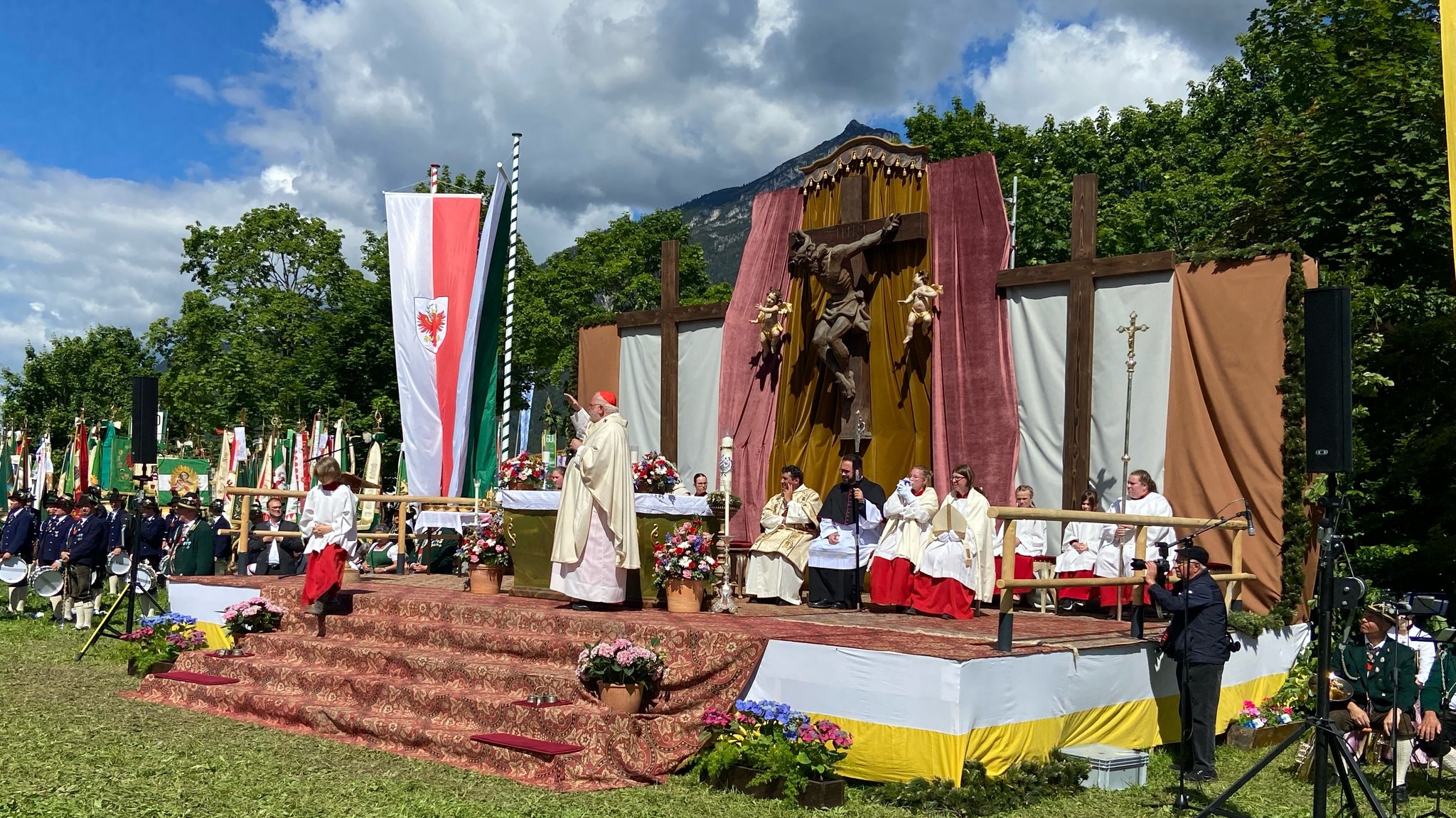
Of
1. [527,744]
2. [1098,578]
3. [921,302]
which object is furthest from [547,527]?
[1098,578]

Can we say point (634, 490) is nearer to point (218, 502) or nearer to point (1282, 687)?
point (1282, 687)

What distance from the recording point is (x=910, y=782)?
7.50m

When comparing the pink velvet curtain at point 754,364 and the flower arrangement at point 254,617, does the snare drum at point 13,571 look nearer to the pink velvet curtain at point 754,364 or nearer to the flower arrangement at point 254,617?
the flower arrangement at point 254,617

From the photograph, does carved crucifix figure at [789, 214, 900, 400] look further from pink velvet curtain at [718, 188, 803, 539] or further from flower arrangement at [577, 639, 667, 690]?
flower arrangement at [577, 639, 667, 690]

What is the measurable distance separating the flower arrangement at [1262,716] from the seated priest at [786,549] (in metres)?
4.19

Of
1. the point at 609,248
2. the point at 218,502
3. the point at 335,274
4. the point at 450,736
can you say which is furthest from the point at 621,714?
the point at 609,248

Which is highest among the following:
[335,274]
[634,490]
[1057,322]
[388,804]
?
[335,274]

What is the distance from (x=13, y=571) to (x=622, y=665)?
37.6ft

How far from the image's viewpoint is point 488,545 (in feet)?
39.3

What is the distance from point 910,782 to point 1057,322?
626 centimetres

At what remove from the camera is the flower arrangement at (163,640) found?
1196 centimetres

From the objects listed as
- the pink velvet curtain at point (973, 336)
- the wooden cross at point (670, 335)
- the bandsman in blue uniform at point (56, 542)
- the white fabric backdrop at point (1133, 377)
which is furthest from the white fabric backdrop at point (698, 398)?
the bandsman in blue uniform at point (56, 542)

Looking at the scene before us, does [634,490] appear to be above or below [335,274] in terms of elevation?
below

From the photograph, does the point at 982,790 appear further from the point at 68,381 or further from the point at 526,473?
the point at 68,381
